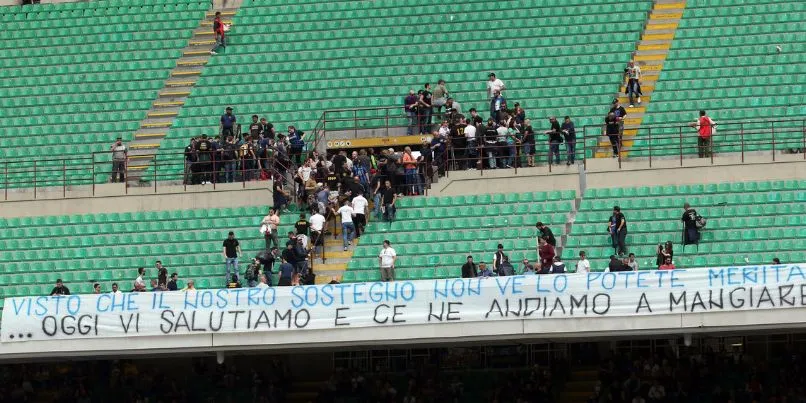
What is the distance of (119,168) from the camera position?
119ft

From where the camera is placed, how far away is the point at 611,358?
3053 centimetres

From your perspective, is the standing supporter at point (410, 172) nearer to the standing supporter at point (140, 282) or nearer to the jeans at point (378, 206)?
the jeans at point (378, 206)

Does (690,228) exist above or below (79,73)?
below

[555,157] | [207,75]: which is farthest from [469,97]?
[207,75]

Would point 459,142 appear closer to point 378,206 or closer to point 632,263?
point 378,206

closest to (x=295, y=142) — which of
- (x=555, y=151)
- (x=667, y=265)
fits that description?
(x=555, y=151)

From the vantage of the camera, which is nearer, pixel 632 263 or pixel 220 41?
pixel 632 263

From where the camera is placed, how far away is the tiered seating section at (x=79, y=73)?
38125mm

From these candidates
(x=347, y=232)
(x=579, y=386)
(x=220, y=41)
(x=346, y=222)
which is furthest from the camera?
(x=220, y=41)

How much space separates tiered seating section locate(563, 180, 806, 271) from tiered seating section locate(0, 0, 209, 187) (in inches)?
422

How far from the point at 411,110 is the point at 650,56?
5.22m

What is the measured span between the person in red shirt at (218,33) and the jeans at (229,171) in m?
6.24

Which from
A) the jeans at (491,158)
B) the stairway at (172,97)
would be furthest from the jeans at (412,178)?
the stairway at (172,97)

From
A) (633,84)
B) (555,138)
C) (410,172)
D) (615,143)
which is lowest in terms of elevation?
(410,172)
